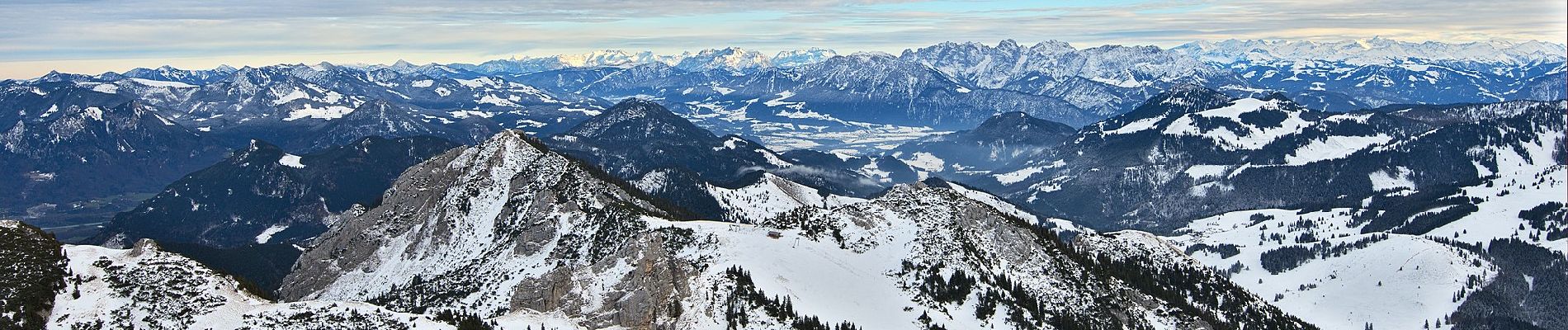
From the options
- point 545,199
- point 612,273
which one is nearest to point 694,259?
point 612,273


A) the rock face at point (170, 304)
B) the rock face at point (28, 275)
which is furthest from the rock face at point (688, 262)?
the rock face at point (28, 275)

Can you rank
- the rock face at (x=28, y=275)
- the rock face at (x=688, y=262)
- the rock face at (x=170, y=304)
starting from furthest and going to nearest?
the rock face at (x=688, y=262), the rock face at (x=170, y=304), the rock face at (x=28, y=275)

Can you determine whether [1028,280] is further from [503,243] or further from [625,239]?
[503,243]

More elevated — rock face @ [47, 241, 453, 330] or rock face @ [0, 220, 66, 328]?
rock face @ [0, 220, 66, 328]

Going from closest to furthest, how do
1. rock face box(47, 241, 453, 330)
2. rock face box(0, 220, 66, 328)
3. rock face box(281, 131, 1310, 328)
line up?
rock face box(0, 220, 66, 328) → rock face box(47, 241, 453, 330) → rock face box(281, 131, 1310, 328)

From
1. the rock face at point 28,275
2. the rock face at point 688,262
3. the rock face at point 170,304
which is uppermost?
→ the rock face at point 28,275

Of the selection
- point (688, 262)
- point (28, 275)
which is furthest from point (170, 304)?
point (688, 262)

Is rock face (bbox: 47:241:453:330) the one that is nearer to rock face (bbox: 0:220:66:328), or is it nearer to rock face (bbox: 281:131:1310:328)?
rock face (bbox: 0:220:66:328)

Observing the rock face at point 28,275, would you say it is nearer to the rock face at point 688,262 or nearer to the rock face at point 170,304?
the rock face at point 170,304

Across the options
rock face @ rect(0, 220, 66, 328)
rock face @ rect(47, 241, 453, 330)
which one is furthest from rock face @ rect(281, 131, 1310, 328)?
rock face @ rect(0, 220, 66, 328)
